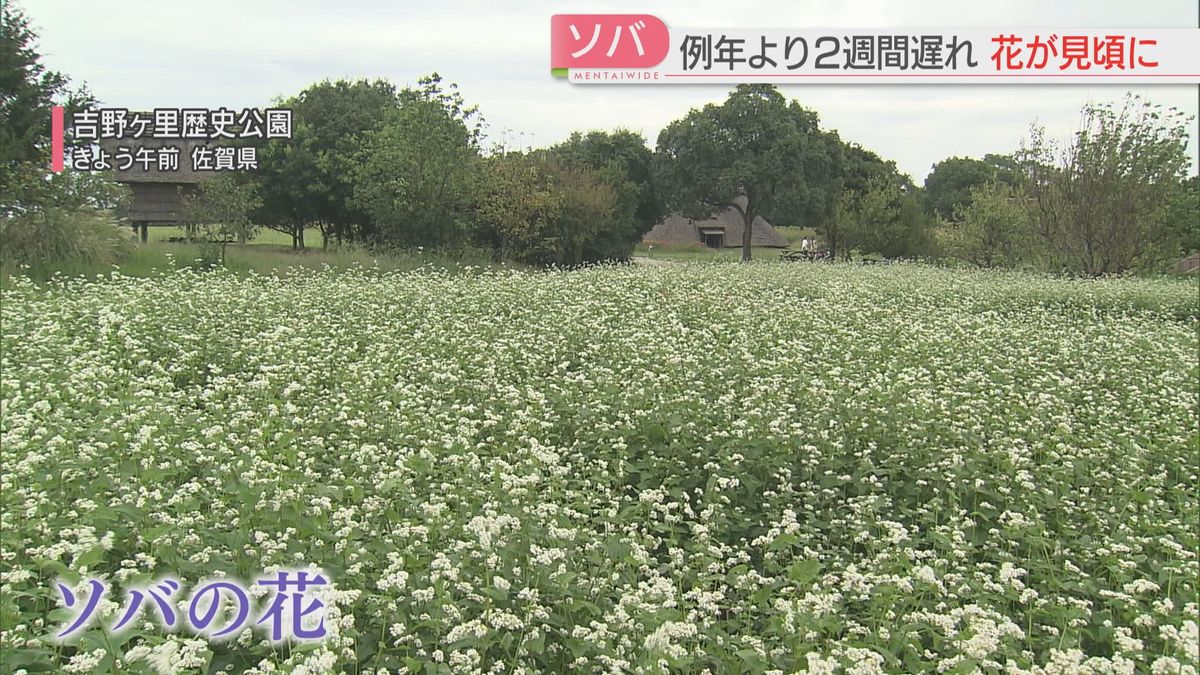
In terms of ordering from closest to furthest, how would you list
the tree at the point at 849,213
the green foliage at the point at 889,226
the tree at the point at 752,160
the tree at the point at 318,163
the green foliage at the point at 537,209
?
1. the green foliage at the point at 537,209
2. the tree at the point at 318,163
3. the green foliage at the point at 889,226
4. the tree at the point at 849,213
5. the tree at the point at 752,160

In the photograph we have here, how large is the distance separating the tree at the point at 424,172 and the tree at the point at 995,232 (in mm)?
17261

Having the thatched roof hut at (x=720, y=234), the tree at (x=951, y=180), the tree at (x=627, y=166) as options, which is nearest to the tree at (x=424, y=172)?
the tree at (x=627, y=166)

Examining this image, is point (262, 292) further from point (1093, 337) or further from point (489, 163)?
point (489, 163)

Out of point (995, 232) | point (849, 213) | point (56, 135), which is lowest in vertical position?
point (56, 135)

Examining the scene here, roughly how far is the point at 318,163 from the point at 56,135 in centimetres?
1089

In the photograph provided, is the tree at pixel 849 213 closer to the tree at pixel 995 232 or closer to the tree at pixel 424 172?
the tree at pixel 995 232

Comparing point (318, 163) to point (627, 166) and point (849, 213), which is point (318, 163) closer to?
point (627, 166)

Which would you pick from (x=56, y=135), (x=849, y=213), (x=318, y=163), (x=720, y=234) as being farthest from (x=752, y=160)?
(x=56, y=135)

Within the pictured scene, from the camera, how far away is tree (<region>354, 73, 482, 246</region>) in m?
20.2

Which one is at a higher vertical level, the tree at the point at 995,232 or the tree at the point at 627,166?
the tree at the point at 627,166

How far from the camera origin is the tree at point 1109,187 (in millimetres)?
21344

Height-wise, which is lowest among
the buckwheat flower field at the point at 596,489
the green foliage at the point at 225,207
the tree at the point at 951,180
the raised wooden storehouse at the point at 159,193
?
the buckwheat flower field at the point at 596,489

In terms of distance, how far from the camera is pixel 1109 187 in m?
21.5

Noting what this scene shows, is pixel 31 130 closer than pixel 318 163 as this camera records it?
Yes
